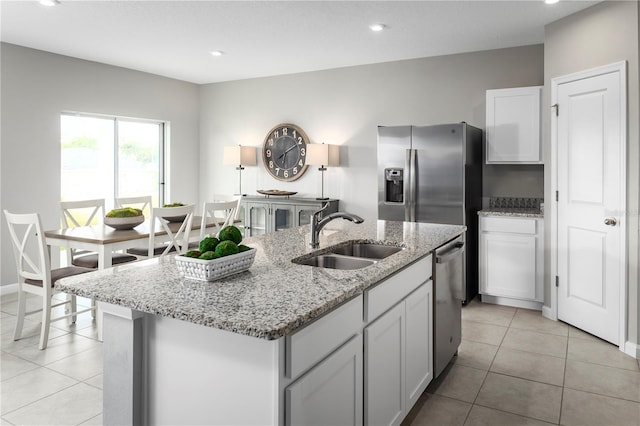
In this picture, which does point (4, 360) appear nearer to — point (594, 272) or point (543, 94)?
point (594, 272)

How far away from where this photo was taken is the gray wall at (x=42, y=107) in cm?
476

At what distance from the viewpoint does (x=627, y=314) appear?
130 inches

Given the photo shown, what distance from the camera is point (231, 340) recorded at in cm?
139

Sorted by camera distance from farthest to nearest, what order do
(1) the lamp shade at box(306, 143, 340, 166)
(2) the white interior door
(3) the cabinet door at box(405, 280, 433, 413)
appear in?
(1) the lamp shade at box(306, 143, 340, 166) → (2) the white interior door → (3) the cabinet door at box(405, 280, 433, 413)

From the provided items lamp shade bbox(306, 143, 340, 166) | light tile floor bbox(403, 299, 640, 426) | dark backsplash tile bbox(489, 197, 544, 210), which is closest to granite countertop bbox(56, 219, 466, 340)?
light tile floor bbox(403, 299, 640, 426)

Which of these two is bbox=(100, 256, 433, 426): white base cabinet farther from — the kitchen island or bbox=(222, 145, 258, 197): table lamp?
bbox=(222, 145, 258, 197): table lamp

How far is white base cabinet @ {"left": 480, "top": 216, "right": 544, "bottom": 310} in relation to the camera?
4.22 m

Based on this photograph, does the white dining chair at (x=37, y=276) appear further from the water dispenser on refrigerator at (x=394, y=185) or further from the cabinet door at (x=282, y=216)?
the water dispenser on refrigerator at (x=394, y=185)

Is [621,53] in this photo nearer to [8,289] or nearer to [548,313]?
[548,313]

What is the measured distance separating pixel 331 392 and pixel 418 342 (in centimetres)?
95

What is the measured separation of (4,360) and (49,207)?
8.00 feet

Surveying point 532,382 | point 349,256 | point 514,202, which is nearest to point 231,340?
point 349,256

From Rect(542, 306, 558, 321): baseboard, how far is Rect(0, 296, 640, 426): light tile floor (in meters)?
0.17

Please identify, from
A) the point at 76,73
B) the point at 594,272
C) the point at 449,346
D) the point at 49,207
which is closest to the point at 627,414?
the point at 449,346
